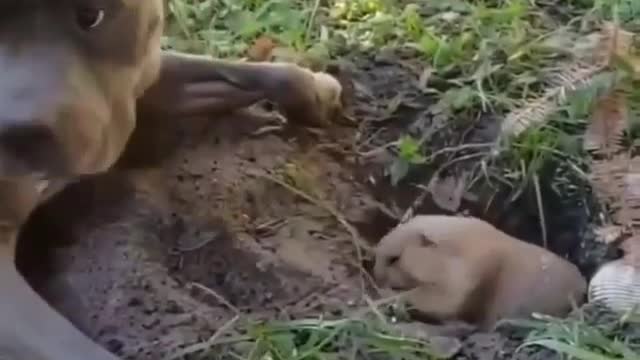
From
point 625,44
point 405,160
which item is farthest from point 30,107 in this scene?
point 625,44

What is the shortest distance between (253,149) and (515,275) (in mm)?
435

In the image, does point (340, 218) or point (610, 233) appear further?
point (340, 218)

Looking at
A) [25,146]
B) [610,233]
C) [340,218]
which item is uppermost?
[25,146]

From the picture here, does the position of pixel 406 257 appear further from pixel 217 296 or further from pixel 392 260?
pixel 217 296

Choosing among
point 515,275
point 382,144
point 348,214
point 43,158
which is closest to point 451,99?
point 382,144

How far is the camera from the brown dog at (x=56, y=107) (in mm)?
1513

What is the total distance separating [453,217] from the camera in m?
1.84

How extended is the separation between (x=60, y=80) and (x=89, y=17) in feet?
0.28

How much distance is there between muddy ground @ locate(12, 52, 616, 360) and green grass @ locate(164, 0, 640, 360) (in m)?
0.04

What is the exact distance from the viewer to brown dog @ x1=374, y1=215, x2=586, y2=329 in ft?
5.63

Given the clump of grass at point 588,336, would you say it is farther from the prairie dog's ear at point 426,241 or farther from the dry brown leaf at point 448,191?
the dry brown leaf at point 448,191

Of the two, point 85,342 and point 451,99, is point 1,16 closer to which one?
point 85,342

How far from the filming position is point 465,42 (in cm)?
216

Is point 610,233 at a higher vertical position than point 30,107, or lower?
lower
